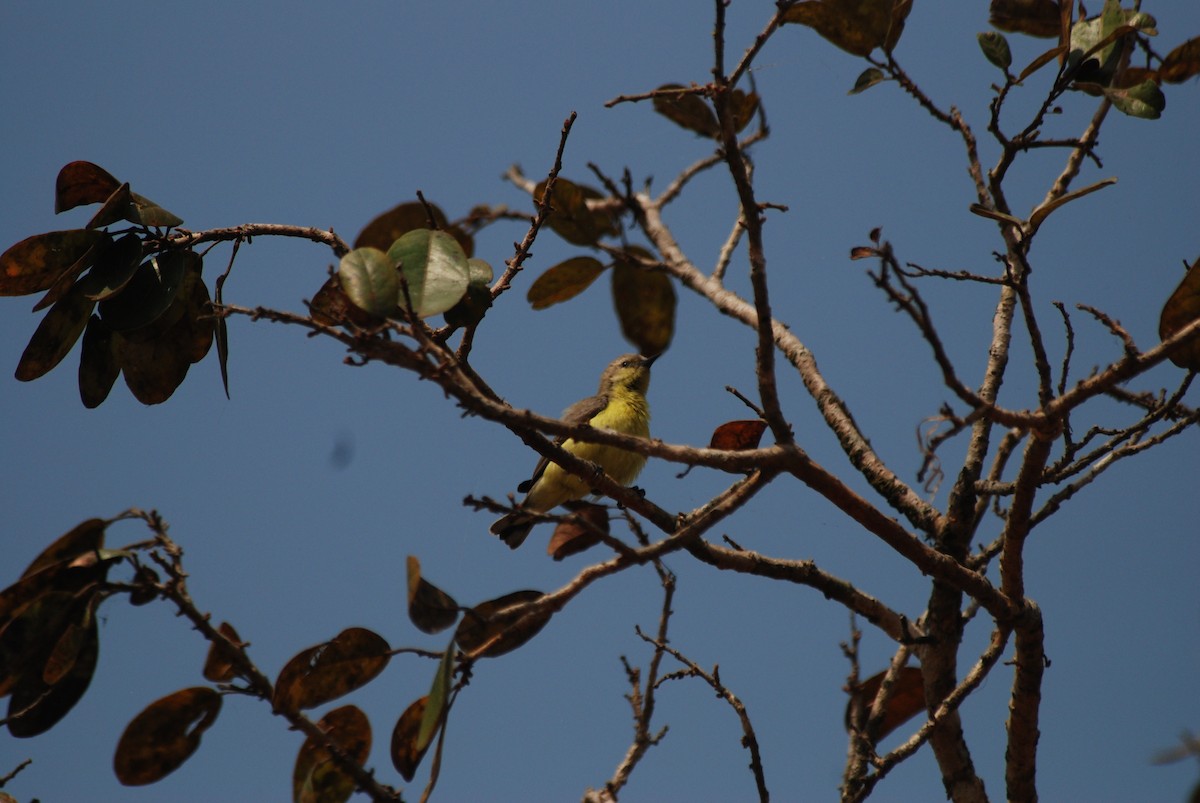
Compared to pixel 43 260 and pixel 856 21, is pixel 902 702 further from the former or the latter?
pixel 43 260

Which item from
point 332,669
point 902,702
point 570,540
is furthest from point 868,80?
point 332,669

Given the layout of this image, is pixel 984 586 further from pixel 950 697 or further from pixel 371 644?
pixel 371 644

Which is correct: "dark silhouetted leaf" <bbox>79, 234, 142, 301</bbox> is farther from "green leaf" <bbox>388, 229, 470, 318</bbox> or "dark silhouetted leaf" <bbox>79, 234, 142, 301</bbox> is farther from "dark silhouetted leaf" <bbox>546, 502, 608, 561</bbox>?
"dark silhouetted leaf" <bbox>546, 502, 608, 561</bbox>

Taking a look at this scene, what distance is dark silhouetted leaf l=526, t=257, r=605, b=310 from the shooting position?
9.73 ft

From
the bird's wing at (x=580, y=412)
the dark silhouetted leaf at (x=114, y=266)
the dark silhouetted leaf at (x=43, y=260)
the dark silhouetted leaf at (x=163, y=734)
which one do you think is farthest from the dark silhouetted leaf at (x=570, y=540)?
the bird's wing at (x=580, y=412)

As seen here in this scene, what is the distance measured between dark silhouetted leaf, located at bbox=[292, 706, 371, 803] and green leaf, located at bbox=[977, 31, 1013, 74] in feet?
8.96

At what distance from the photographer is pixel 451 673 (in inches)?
89.4

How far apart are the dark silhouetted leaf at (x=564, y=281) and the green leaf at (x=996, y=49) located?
57.5 inches

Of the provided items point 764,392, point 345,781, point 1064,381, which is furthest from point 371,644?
point 1064,381

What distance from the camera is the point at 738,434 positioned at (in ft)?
10.2

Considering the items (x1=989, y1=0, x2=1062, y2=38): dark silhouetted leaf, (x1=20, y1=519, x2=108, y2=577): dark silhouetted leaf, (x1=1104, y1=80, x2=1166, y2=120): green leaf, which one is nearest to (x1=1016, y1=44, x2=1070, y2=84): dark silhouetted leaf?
(x1=1104, y1=80, x2=1166, y2=120): green leaf

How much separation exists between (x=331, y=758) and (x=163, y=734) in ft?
1.30

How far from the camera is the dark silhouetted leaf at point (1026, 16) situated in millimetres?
3803

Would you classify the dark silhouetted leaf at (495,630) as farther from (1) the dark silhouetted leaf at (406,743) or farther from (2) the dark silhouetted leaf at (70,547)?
(2) the dark silhouetted leaf at (70,547)
